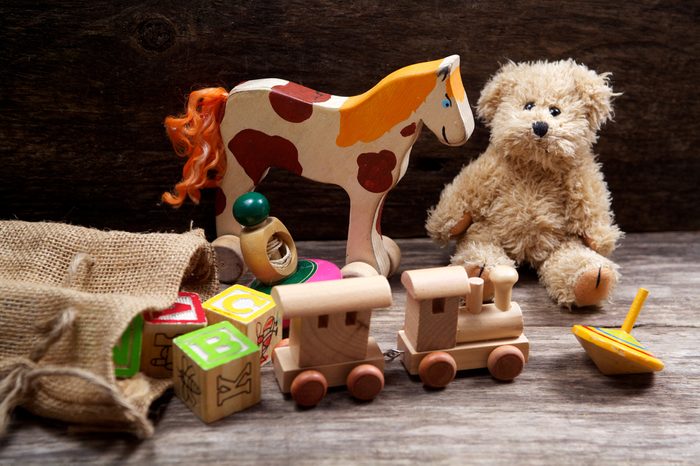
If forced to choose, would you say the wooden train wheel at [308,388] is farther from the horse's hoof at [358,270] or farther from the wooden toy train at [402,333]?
the horse's hoof at [358,270]

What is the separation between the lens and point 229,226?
46.1 inches

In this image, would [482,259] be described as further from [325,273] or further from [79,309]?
[79,309]

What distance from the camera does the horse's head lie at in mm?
993

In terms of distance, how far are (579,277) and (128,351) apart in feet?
2.18

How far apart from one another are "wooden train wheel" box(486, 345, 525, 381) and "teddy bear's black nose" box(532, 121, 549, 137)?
1.20ft

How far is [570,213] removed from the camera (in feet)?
3.82

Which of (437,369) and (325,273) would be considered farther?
(325,273)

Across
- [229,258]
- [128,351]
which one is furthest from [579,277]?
[128,351]

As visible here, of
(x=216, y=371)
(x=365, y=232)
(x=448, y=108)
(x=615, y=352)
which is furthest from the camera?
(x=365, y=232)

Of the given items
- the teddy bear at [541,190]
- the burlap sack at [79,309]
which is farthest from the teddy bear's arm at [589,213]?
the burlap sack at [79,309]

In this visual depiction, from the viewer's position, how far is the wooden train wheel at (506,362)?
2.93 feet

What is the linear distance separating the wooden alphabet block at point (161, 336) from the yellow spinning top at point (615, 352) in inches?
19.5

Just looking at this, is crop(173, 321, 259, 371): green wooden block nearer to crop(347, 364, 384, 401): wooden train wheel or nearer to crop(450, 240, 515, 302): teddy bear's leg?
crop(347, 364, 384, 401): wooden train wheel

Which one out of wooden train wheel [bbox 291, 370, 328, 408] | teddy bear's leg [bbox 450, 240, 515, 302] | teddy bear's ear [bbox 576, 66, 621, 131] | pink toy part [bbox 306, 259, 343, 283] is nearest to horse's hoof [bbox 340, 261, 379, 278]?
pink toy part [bbox 306, 259, 343, 283]
